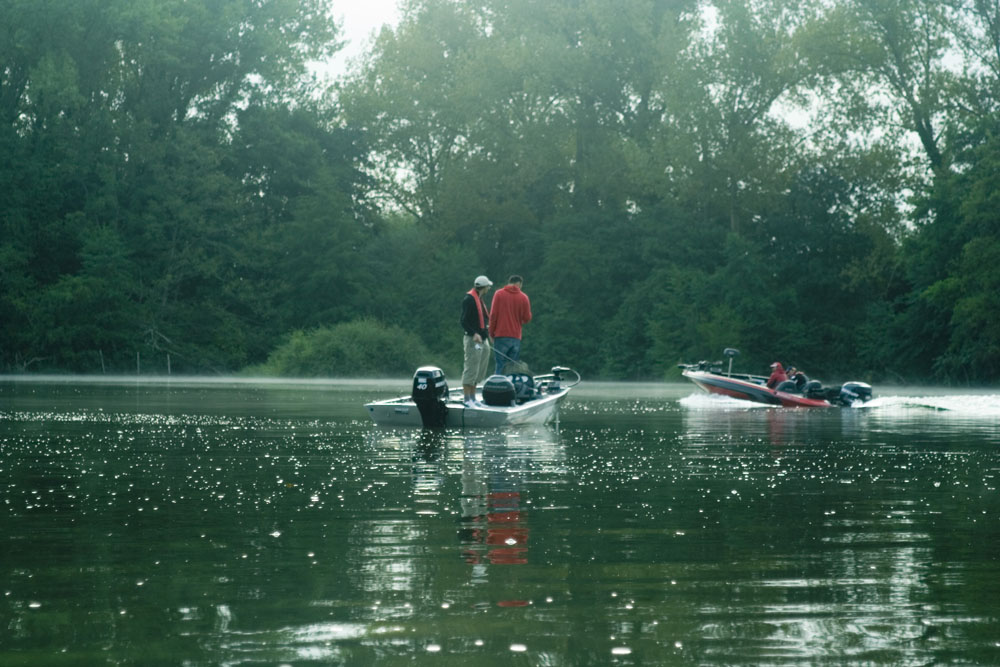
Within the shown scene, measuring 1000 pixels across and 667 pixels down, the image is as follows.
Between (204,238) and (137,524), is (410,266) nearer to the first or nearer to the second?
(204,238)

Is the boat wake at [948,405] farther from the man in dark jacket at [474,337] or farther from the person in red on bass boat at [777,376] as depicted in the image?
the man in dark jacket at [474,337]

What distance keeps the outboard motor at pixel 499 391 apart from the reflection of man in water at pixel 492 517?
19.8ft

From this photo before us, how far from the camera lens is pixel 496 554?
7645 millimetres

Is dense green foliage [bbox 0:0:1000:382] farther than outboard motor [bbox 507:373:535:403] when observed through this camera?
Yes

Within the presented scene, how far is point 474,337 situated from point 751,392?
1158 centimetres

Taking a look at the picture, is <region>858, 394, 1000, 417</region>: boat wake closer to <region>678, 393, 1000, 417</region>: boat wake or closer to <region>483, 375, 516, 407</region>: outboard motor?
<region>678, 393, 1000, 417</region>: boat wake

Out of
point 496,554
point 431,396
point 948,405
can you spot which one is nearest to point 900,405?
point 948,405

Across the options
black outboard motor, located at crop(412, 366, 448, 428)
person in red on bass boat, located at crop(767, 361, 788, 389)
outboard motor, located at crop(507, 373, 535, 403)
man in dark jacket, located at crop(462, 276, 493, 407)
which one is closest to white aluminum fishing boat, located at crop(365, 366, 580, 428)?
black outboard motor, located at crop(412, 366, 448, 428)

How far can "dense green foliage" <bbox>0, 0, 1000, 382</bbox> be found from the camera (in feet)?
166

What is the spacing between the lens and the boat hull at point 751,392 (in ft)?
95.1

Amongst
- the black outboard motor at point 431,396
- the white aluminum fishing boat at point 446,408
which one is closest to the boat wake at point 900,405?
the white aluminum fishing boat at point 446,408

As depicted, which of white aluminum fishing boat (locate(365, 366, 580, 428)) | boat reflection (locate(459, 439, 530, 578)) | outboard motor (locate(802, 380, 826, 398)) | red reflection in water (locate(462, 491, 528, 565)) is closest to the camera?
red reflection in water (locate(462, 491, 528, 565))

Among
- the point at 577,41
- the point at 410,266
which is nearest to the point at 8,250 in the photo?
the point at 410,266

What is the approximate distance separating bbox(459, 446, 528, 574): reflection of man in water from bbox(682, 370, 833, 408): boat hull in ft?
53.3
